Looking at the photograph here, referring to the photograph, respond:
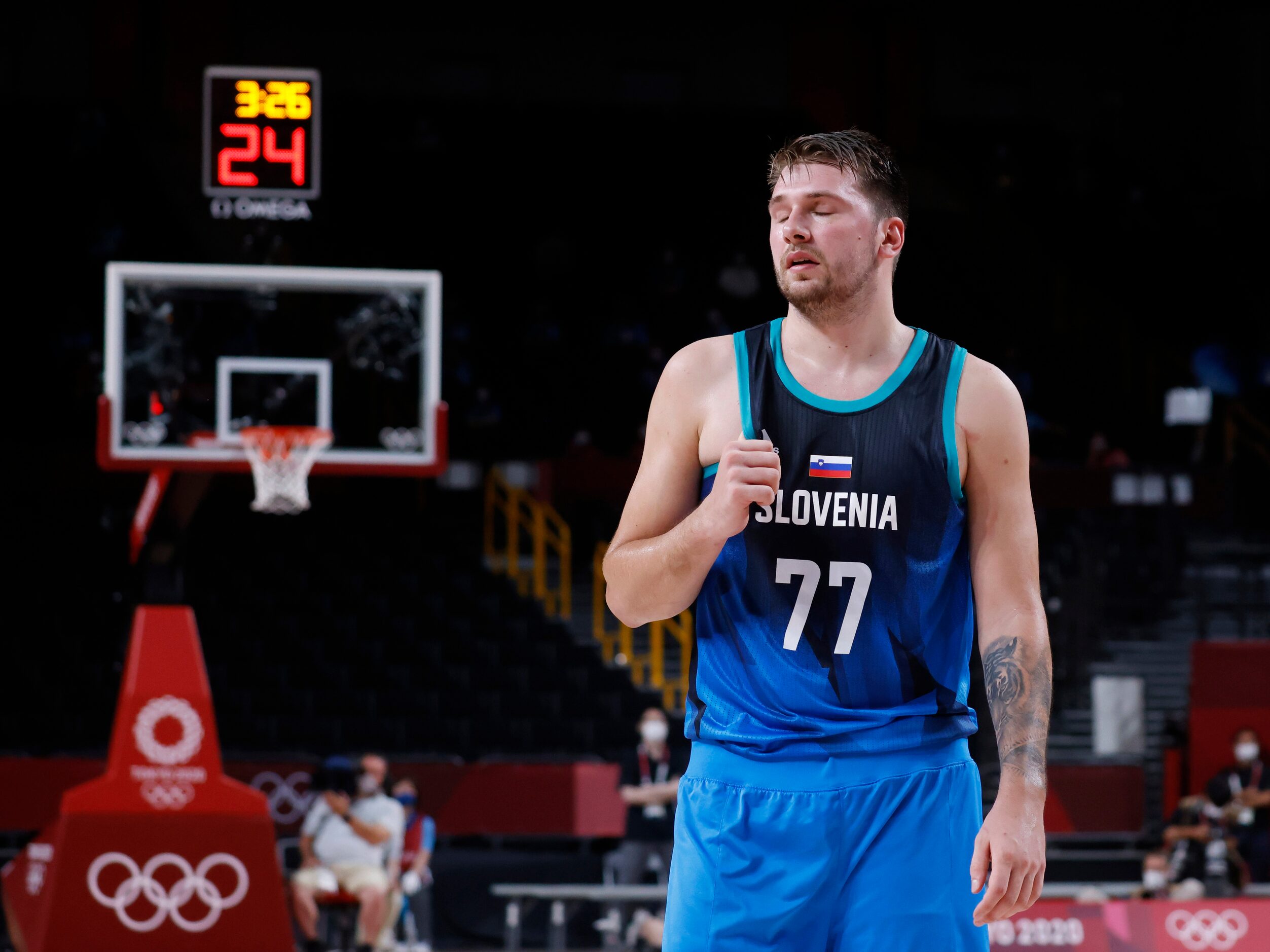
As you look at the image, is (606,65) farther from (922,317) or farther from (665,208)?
(922,317)

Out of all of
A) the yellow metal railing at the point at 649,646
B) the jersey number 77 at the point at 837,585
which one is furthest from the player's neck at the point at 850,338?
the yellow metal railing at the point at 649,646

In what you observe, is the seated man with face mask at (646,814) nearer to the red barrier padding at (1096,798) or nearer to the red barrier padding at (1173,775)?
the red barrier padding at (1096,798)

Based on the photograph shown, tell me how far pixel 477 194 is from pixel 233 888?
42.6 ft

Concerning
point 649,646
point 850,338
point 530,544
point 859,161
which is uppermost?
point 859,161

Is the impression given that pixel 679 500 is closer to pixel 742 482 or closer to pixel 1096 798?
pixel 742 482

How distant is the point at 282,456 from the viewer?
9.80 m

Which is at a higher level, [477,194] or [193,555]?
[477,194]

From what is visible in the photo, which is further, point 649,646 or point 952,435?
point 649,646

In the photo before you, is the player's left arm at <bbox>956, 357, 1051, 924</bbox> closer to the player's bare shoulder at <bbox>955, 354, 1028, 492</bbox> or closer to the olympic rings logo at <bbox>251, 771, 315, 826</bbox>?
the player's bare shoulder at <bbox>955, 354, 1028, 492</bbox>

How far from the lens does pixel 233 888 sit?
966 centimetres

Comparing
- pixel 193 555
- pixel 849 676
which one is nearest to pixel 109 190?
pixel 193 555

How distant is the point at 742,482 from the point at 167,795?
791 centimetres

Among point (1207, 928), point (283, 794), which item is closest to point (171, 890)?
point (283, 794)

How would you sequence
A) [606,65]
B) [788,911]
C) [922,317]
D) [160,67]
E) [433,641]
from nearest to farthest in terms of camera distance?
[788,911] → [433,641] → [160,67] → [922,317] → [606,65]
